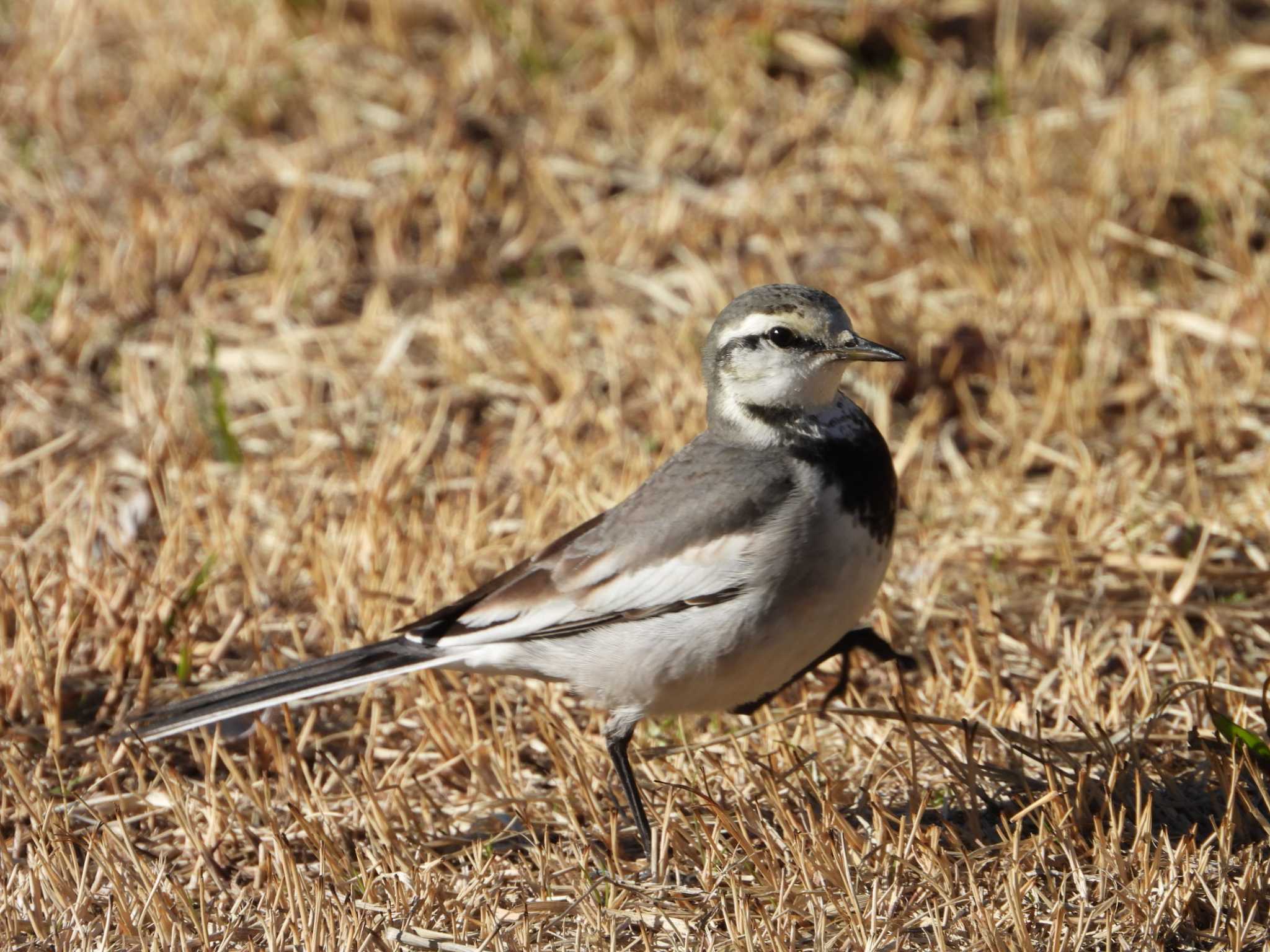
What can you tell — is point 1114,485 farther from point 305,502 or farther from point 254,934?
point 254,934

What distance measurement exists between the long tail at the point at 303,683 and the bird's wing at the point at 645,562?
8cm

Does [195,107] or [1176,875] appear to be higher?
[195,107]

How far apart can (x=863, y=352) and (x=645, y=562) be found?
846 mm

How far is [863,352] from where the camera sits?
4426mm

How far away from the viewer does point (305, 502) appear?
603 centimetres

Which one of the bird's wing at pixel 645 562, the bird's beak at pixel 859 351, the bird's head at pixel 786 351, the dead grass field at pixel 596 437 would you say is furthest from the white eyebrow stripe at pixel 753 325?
the dead grass field at pixel 596 437

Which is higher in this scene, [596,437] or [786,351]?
[786,351]

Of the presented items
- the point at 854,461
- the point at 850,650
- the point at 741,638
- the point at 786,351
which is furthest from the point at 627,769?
the point at 786,351

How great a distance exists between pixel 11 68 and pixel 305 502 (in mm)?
4448

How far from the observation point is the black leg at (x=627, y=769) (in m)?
4.21

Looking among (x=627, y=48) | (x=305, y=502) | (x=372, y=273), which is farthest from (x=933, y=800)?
(x=627, y=48)

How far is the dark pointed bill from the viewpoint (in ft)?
14.5

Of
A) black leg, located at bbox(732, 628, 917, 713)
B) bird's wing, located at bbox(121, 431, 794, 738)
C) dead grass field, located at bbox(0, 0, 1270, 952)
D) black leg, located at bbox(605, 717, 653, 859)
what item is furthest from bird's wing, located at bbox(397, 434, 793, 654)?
black leg, located at bbox(732, 628, 917, 713)

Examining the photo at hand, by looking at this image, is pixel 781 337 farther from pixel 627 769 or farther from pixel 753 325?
pixel 627 769
